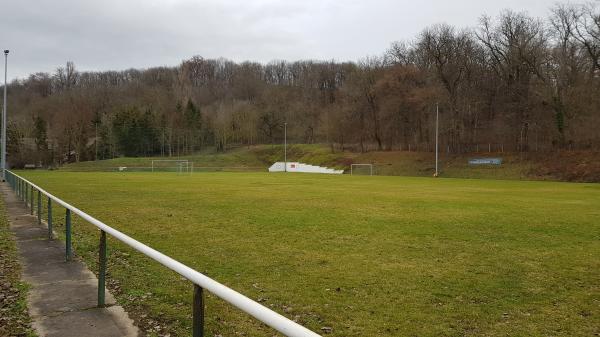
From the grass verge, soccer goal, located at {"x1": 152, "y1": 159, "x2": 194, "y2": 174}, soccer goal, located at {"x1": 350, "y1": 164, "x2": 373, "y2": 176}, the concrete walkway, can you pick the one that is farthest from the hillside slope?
the grass verge

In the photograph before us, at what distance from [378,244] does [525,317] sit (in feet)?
17.2

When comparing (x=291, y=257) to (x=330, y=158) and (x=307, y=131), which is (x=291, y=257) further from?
(x=307, y=131)

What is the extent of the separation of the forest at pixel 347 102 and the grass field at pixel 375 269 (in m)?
49.0

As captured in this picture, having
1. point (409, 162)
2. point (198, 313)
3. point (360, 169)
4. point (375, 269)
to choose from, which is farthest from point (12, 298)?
point (360, 169)

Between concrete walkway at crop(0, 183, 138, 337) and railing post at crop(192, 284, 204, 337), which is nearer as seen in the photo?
railing post at crop(192, 284, 204, 337)

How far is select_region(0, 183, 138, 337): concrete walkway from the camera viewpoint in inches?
208

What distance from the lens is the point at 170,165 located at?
87375 millimetres

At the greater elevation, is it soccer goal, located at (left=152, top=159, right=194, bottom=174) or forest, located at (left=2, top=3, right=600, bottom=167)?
forest, located at (left=2, top=3, right=600, bottom=167)

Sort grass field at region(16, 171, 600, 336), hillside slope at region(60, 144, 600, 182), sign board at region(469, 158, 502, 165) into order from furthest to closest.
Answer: sign board at region(469, 158, 502, 165) < hillside slope at region(60, 144, 600, 182) < grass field at region(16, 171, 600, 336)

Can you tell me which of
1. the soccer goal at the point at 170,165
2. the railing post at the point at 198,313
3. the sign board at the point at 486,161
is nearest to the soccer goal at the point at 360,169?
the sign board at the point at 486,161

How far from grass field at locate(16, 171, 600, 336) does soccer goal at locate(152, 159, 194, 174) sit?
6749 cm

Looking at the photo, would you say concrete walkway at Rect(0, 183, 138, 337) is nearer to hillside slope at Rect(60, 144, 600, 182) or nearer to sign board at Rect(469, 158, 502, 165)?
hillside slope at Rect(60, 144, 600, 182)

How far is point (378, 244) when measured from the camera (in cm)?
1139

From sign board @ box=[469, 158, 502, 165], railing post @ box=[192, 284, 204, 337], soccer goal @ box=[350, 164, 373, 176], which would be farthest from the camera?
soccer goal @ box=[350, 164, 373, 176]
